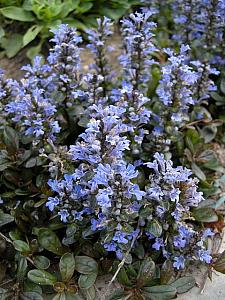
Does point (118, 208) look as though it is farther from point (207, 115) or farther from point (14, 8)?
point (14, 8)

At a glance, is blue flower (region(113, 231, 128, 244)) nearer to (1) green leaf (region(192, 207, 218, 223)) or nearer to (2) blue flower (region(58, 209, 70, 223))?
(2) blue flower (region(58, 209, 70, 223))

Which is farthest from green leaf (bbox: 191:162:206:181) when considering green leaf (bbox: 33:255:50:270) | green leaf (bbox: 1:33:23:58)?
green leaf (bbox: 1:33:23:58)

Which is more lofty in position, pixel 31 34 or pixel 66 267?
pixel 31 34

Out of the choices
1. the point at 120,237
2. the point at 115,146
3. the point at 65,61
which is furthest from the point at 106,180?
the point at 65,61

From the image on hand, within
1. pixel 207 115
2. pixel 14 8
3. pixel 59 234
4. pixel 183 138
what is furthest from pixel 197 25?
pixel 59 234

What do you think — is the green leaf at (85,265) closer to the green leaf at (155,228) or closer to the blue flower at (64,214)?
the blue flower at (64,214)

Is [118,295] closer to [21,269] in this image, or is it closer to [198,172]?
[21,269]

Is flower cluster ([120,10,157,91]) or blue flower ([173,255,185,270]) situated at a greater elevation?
flower cluster ([120,10,157,91])
